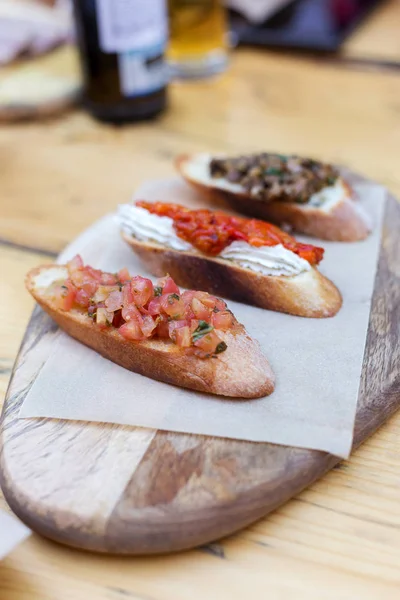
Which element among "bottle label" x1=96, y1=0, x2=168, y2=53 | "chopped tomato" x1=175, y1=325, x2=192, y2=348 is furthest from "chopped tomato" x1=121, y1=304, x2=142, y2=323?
"bottle label" x1=96, y1=0, x2=168, y2=53

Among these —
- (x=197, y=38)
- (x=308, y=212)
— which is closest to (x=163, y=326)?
(x=308, y=212)

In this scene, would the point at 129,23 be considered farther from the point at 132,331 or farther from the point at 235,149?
the point at 132,331

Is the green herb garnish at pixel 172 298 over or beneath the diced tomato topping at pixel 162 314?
over

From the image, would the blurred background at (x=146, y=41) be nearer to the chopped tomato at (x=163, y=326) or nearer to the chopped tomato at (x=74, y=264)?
the chopped tomato at (x=74, y=264)

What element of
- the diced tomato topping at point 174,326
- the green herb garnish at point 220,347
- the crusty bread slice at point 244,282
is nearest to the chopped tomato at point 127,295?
the diced tomato topping at point 174,326

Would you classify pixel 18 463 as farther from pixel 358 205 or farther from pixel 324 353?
pixel 358 205
